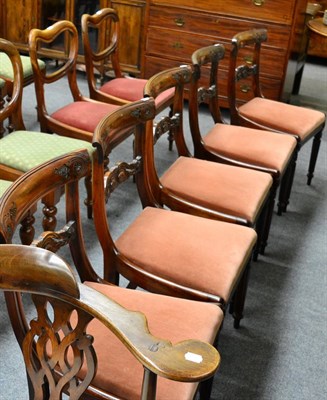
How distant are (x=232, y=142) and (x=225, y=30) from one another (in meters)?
1.51

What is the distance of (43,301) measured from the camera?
90 cm

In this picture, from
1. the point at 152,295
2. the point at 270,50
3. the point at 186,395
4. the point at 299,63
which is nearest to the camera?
the point at 186,395

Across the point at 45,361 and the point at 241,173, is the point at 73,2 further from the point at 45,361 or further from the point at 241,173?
the point at 45,361

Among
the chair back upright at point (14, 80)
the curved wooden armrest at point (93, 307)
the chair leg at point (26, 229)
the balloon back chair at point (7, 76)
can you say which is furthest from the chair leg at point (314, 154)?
the curved wooden armrest at point (93, 307)

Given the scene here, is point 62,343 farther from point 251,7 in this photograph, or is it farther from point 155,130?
point 251,7

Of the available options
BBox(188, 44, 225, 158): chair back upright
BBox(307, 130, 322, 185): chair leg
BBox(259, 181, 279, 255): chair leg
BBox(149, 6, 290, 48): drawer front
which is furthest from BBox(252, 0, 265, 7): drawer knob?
BBox(259, 181, 279, 255): chair leg

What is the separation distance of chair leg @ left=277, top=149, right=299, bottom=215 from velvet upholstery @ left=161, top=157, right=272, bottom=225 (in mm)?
493

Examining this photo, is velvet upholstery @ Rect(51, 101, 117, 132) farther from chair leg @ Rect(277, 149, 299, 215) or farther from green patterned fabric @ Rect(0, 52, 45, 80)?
chair leg @ Rect(277, 149, 299, 215)

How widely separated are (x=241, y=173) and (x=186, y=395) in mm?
1123

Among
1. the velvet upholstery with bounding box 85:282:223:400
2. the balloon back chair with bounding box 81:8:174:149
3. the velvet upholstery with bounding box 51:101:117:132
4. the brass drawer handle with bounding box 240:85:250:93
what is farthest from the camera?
the brass drawer handle with bounding box 240:85:250:93

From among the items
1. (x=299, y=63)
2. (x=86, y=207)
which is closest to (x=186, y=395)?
(x=86, y=207)

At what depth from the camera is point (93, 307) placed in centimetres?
85

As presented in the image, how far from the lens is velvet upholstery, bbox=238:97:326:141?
106 inches

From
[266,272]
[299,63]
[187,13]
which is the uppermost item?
[187,13]
